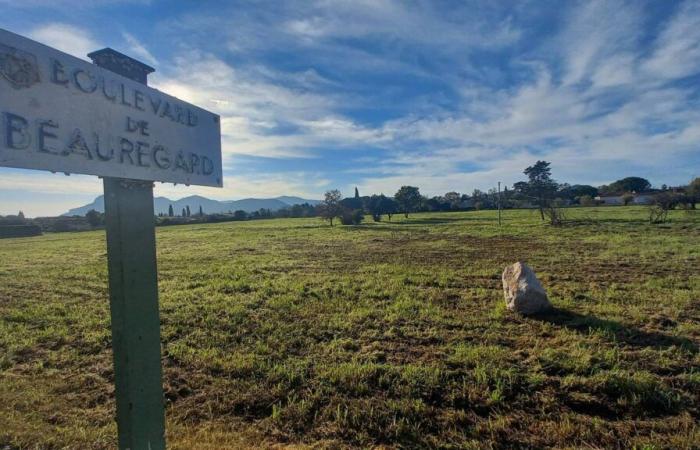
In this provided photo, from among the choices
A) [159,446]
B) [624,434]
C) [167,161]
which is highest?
[167,161]

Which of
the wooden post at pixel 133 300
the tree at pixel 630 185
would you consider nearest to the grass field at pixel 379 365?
the wooden post at pixel 133 300

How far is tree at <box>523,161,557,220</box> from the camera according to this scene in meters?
38.5

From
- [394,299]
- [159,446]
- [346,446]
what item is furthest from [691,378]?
[159,446]

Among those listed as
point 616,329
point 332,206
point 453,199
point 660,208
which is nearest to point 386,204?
point 332,206

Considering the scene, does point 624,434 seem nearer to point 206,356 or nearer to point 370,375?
point 370,375

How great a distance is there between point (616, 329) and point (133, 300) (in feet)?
22.4

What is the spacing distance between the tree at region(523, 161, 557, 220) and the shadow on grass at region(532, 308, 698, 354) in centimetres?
3494

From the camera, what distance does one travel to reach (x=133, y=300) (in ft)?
6.56

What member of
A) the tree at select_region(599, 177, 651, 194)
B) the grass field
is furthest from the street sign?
the tree at select_region(599, 177, 651, 194)

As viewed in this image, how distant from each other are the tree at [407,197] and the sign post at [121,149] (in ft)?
186

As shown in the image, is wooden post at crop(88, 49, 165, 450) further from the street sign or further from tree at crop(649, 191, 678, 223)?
A: tree at crop(649, 191, 678, 223)

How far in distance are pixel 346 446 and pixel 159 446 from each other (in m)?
1.67

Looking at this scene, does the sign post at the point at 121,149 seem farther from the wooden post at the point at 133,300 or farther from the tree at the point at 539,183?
the tree at the point at 539,183

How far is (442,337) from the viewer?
5.68 m
